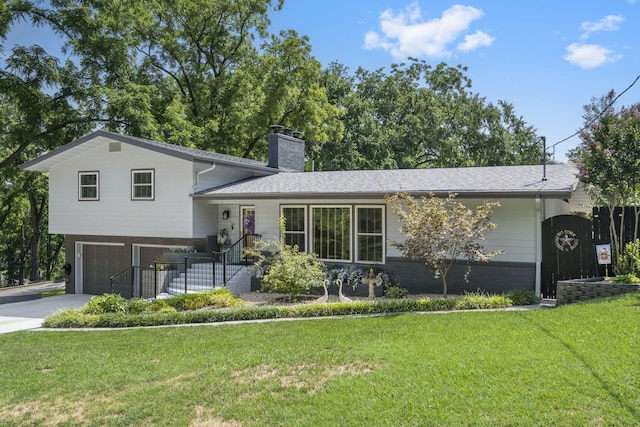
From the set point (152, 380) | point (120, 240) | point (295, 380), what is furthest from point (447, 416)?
point (120, 240)

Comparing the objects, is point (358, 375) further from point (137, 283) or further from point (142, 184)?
point (142, 184)

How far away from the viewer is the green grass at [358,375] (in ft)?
16.1

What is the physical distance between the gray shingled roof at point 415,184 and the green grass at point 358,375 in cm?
385

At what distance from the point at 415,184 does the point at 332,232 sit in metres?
2.83

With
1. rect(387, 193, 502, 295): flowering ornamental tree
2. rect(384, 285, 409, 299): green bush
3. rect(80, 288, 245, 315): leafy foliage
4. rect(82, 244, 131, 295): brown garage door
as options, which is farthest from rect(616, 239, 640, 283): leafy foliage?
rect(82, 244, 131, 295): brown garage door

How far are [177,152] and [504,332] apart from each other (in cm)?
1132

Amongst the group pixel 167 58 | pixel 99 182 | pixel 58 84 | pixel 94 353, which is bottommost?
pixel 94 353

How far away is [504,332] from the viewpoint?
301 inches

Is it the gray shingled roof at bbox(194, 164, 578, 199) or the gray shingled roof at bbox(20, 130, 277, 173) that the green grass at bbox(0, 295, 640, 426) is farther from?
the gray shingled roof at bbox(20, 130, 277, 173)

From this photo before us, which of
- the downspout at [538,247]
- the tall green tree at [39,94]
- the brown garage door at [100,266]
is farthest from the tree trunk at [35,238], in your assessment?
the downspout at [538,247]

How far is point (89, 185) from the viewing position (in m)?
17.6

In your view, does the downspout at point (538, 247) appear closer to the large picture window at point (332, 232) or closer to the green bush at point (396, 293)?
the green bush at point (396, 293)

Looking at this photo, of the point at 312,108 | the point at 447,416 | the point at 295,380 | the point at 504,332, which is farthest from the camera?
the point at 312,108

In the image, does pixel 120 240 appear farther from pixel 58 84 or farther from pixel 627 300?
pixel 627 300
